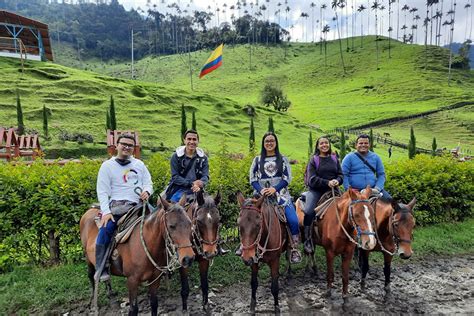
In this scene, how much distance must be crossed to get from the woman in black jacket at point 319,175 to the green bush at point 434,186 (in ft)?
12.1

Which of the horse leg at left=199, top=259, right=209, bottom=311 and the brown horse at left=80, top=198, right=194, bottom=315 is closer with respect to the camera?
the brown horse at left=80, top=198, right=194, bottom=315

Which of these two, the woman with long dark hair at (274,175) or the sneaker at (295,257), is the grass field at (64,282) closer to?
the sneaker at (295,257)

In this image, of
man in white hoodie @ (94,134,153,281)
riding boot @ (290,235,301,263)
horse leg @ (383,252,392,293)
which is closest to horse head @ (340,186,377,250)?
riding boot @ (290,235,301,263)

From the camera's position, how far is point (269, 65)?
4636 inches

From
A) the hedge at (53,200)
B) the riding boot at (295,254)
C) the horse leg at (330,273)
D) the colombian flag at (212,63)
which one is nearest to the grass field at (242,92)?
the hedge at (53,200)

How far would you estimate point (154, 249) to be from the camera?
4.71 m

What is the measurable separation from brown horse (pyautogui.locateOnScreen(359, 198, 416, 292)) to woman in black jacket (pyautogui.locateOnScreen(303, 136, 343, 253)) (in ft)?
3.58

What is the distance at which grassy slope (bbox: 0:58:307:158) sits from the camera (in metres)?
38.0

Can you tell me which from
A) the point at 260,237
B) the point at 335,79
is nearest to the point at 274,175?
the point at 260,237

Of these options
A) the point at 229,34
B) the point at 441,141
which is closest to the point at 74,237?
the point at 441,141

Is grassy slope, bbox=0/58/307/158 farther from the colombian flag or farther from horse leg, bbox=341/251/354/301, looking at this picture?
horse leg, bbox=341/251/354/301

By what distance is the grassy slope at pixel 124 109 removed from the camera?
38.0 metres

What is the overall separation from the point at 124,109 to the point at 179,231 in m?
44.8

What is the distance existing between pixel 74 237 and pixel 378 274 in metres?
6.82
